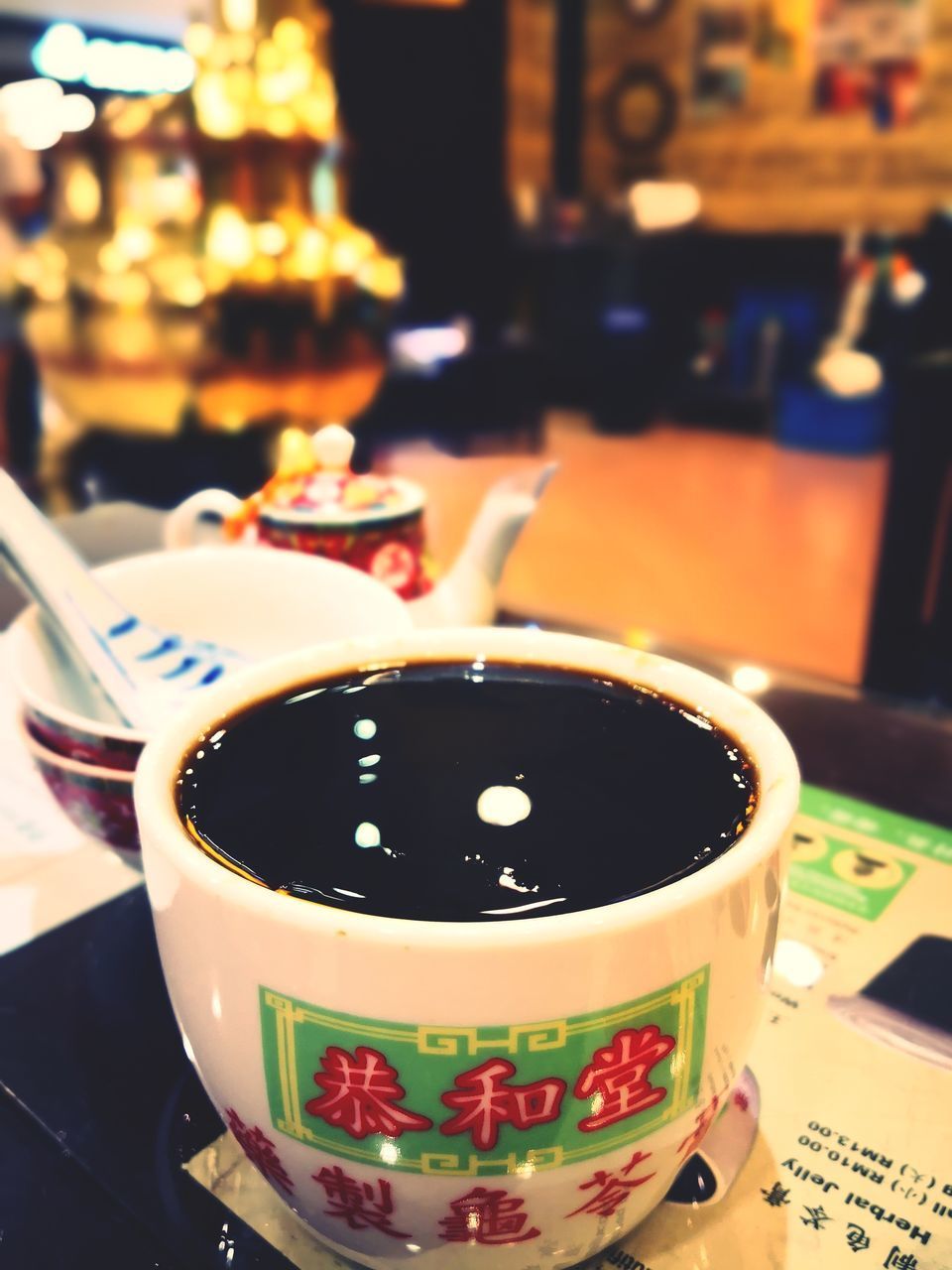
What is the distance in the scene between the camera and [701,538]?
3291 millimetres

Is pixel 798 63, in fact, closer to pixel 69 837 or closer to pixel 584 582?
pixel 584 582

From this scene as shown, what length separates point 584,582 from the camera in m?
2.87

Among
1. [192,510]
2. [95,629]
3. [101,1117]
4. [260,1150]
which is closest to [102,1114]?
[101,1117]

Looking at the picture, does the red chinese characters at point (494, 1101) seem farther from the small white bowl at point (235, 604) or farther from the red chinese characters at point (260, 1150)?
the small white bowl at point (235, 604)

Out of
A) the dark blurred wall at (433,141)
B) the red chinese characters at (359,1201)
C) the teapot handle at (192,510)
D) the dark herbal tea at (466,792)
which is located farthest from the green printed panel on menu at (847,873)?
the dark blurred wall at (433,141)

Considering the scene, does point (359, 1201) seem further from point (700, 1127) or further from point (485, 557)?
point (485, 557)

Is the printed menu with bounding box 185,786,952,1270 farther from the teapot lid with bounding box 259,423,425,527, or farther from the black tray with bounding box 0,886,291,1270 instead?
the teapot lid with bounding box 259,423,425,527

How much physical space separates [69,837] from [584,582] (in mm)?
2377

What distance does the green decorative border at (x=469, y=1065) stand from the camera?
250 mm

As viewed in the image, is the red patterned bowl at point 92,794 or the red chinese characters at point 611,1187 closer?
the red chinese characters at point 611,1187

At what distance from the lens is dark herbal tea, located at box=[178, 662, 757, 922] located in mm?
284

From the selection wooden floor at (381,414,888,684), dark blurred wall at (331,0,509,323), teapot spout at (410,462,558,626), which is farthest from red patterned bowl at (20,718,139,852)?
dark blurred wall at (331,0,509,323)

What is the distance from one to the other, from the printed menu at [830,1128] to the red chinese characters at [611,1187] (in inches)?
1.8

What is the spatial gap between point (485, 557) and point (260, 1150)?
0.45 meters
